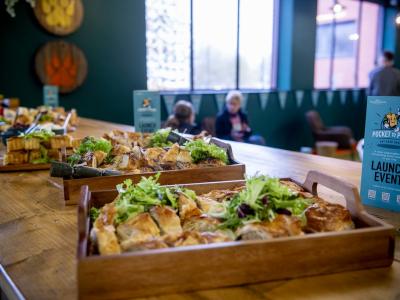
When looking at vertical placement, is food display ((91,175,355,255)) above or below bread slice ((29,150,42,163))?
above

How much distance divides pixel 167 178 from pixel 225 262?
2.44 ft

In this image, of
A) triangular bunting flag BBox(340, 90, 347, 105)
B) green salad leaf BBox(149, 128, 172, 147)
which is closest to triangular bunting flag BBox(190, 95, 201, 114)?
triangular bunting flag BBox(340, 90, 347, 105)

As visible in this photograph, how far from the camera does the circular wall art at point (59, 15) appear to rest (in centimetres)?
531

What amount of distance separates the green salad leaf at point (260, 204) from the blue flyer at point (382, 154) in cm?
44

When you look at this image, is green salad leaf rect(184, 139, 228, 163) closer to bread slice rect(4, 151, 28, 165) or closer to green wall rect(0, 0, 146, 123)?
bread slice rect(4, 151, 28, 165)

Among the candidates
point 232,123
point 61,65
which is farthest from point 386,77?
point 61,65

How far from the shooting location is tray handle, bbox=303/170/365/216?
1035mm

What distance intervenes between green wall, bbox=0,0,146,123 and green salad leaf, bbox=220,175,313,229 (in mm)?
5088

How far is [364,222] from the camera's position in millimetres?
1009

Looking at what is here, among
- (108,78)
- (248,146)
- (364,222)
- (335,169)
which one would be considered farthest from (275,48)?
(364,222)

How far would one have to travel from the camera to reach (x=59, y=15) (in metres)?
Result: 5.45

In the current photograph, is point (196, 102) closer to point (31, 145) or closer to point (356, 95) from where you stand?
Result: point (356, 95)

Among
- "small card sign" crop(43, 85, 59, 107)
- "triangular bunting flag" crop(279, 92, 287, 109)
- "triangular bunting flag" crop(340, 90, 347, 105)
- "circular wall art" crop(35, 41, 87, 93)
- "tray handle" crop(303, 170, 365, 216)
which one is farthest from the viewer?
"triangular bunting flag" crop(340, 90, 347, 105)

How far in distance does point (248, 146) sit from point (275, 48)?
5918 millimetres
